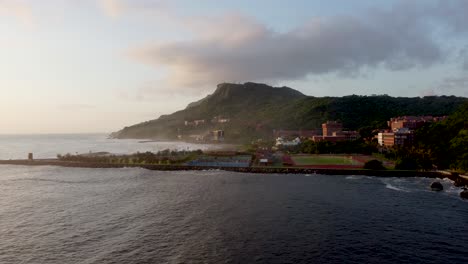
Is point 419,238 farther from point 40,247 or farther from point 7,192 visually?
point 7,192

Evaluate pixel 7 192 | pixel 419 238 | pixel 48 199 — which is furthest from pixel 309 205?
pixel 7 192

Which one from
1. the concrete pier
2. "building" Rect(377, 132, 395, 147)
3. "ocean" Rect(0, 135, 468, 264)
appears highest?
"building" Rect(377, 132, 395, 147)

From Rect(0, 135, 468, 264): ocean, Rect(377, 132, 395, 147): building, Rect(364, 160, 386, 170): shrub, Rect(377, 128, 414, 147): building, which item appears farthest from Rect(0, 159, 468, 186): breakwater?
Rect(377, 132, 395, 147): building

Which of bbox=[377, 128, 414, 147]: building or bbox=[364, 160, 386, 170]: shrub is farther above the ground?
bbox=[377, 128, 414, 147]: building

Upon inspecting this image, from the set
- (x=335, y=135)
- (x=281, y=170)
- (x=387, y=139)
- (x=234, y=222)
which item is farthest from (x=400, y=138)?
(x=234, y=222)

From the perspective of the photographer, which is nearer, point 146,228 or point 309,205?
point 146,228

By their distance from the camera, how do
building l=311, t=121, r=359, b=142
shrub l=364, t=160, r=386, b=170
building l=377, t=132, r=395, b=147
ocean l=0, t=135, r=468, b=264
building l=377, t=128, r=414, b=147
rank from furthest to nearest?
building l=311, t=121, r=359, b=142 → building l=377, t=132, r=395, b=147 → building l=377, t=128, r=414, b=147 → shrub l=364, t=160, r=386, b=170 → ocean l=0, t=135, r=468, b=264

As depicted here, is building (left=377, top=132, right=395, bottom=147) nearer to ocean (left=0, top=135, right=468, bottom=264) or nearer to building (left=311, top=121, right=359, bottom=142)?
building (left=311, top=121, right=359, bottom=142)

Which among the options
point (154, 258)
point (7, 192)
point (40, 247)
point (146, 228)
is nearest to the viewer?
point (154, 258)
